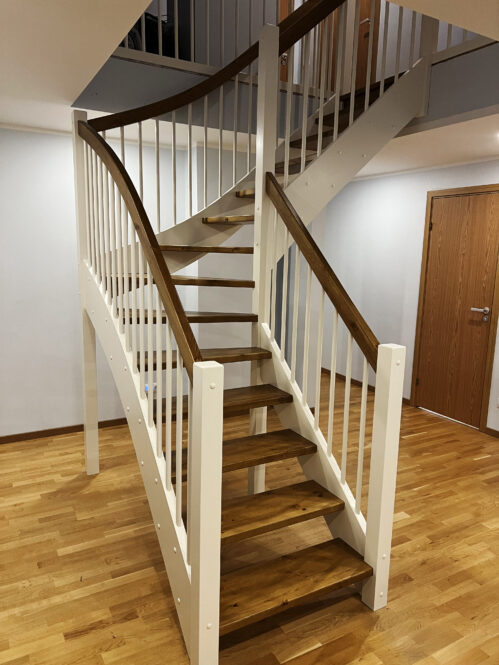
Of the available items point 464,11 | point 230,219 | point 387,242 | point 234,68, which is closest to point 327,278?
point 230,219

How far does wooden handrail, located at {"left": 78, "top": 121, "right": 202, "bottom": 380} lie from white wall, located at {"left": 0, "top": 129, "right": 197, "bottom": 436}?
4.73 ft

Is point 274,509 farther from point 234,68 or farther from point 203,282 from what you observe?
point 234,68

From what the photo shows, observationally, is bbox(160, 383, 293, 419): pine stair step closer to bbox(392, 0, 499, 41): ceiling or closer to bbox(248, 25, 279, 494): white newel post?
bbox(248, 25, 279, 494): white newel post

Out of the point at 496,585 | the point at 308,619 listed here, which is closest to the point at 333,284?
the point at 308,619

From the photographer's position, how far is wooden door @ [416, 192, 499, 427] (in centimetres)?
424

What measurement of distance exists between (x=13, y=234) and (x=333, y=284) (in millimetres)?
2660

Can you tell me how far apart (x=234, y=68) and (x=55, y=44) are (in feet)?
4.09

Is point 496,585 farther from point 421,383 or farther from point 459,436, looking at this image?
point 421,383

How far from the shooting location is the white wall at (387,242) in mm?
4793

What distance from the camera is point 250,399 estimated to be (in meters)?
2.40

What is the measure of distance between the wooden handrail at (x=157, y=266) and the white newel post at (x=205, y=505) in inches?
5.5

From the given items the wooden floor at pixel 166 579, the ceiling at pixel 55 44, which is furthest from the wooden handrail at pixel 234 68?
the wooden floor at pixel 166 579

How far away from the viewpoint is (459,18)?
1542mm

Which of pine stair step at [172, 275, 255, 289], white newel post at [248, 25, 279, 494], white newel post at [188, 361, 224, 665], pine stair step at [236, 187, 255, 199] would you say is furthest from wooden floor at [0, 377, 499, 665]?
pine stair step at [236, 187, 255, 199]
